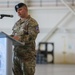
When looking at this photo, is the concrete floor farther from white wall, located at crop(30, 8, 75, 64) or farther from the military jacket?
the military jacket

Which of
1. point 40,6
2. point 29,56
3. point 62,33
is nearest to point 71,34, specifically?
point 62,33

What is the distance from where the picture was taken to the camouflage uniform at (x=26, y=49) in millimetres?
2715

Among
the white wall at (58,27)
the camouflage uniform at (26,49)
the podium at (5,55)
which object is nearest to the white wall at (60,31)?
the white wall at (58,27)

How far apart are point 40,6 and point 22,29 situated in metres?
9.69

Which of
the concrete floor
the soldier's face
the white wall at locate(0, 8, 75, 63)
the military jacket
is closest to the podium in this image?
the military jacket

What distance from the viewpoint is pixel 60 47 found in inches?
479

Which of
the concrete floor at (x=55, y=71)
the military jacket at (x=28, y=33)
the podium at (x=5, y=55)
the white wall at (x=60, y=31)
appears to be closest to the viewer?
the podium at (x=5, y=55)

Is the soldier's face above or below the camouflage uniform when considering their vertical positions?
above

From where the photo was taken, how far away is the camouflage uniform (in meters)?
2.71

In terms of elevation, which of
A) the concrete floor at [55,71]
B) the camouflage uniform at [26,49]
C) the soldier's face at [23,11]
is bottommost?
the concrete floor at [55,71]

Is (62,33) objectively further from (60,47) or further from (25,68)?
(25,68)

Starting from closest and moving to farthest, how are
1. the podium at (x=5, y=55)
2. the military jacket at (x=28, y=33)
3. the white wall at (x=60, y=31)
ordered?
the podium at (x=5, y=55)
the military jacket at (x=28, y=33)
the white wall at (x=60, y=31)

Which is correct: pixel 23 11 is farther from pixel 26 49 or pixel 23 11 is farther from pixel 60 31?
pixel 60 31

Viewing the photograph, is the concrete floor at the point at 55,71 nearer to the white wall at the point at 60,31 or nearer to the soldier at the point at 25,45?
the white wall at the point at 60,31
